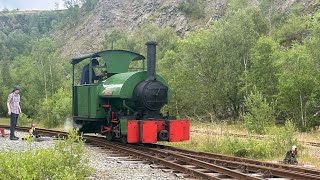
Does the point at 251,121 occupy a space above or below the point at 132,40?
below

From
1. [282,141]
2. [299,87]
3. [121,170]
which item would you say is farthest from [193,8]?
[121,170]

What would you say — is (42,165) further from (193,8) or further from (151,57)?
(193,8)

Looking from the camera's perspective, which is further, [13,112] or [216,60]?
[216,60]

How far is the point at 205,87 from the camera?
3069 centimetres

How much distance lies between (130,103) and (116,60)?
2261 millimetres

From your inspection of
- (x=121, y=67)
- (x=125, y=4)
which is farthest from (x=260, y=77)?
(x=125, y=4)

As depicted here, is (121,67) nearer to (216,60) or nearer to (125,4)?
(216,60)

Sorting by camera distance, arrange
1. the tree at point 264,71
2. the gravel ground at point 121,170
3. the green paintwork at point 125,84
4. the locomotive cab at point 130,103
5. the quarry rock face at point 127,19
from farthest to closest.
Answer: the quarry rock face at point 127,19, the tree at point 264,71, the green paintwork at point 125,84, the locomotive cab at point 130,103, the gravel ground at point 121,170

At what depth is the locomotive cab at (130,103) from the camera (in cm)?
1241

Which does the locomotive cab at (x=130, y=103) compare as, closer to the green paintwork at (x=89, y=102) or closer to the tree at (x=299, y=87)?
the green paintwork at (x=89, y=102)

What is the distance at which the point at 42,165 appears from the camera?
623 centimetres

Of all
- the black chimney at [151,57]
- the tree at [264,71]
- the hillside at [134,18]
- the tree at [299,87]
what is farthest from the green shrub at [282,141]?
the hillside at [134,18]

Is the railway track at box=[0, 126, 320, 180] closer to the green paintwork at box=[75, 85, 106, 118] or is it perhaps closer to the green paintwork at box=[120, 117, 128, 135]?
the green paintwork at box=[120, 117, 128, 135]

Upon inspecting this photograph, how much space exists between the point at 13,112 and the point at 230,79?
739 inches
